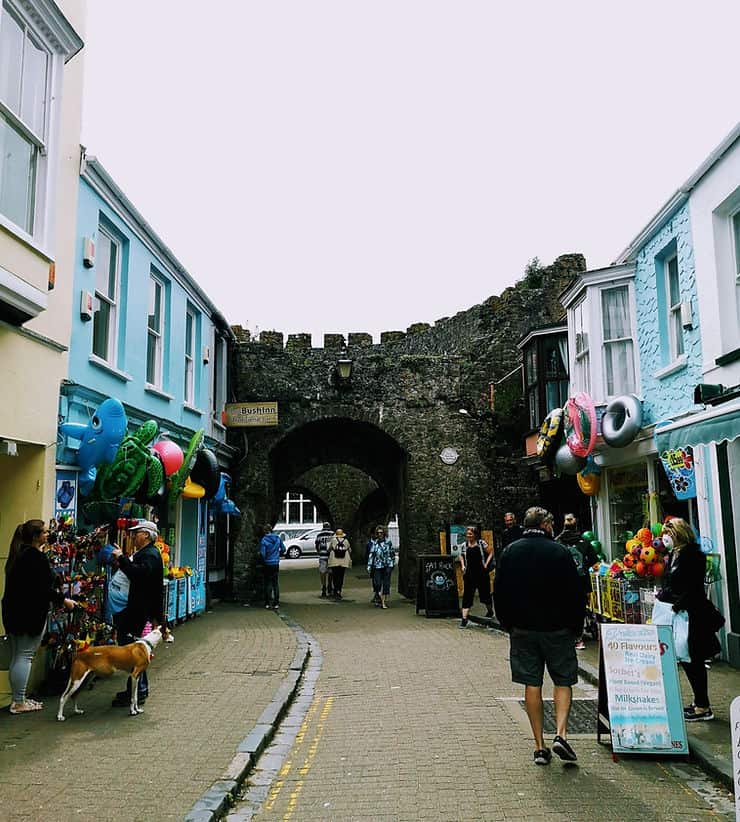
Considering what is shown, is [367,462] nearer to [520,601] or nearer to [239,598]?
[239,598]

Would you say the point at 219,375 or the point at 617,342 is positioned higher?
the point at 219,375

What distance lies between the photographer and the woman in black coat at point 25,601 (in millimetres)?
6953

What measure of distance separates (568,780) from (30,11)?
799cm

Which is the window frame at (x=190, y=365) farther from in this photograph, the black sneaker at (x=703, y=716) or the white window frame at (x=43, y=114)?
the black sneaker at (x=703, y=716)

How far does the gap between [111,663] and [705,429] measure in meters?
5.69

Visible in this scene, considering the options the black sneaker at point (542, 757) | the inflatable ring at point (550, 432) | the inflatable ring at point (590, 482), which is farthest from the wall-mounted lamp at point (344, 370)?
the black sneaker at point (542, 757)

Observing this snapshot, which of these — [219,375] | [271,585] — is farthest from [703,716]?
[219,375]

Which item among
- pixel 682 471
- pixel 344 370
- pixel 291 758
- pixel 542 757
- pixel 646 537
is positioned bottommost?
pixel 291 758

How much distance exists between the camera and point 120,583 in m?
7.70

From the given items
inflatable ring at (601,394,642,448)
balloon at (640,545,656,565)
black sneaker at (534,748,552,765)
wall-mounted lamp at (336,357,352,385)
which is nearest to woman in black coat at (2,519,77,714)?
black sneaker at (534,748,552,765)

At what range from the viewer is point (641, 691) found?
594 centimetres

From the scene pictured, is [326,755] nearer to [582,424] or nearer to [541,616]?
[541,616]

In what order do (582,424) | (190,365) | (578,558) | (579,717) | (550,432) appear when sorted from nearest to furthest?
(579,717) < (578,558) < (582,424) < (550,432) < (190,365)

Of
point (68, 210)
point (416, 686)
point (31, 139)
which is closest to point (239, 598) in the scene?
point (416, 686)
